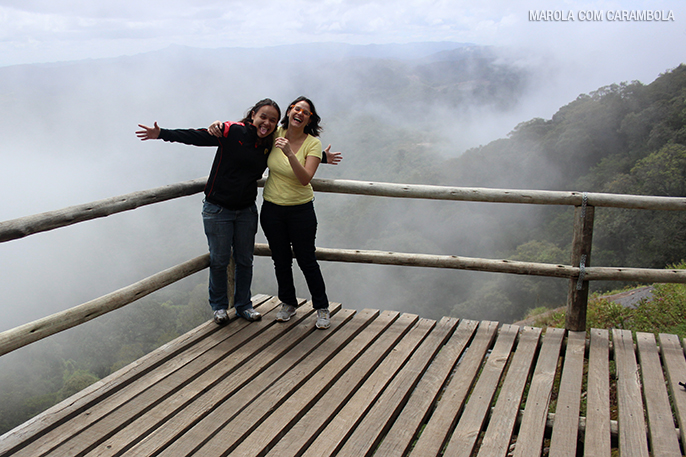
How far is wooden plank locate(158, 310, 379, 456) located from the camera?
2.08 m

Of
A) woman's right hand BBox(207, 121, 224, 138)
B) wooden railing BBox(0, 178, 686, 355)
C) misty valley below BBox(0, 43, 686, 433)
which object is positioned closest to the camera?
wooden railing BBox(0, 178, 686, 355)

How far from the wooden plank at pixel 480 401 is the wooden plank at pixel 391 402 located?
0.28 metres

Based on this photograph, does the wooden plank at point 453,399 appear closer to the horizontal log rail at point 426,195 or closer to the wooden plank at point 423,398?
the wooden plank at point 423,398

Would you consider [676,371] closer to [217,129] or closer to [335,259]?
[335,259]

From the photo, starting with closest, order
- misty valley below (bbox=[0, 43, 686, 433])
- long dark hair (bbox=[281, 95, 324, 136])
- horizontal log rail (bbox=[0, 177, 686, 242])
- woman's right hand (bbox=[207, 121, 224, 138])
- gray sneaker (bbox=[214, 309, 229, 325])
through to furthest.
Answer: horizontal log rail (bbox=[0, 177, 686, 242]) < woman's right hand (bbox=[207, 121, 224, 138]) < long dark hair (bbox=[281, 95, 324, 136]) < gray sneaker (bbox=[214, 309, 229, 325]) < misty valley below (bbox=[0, 43, 686, 433])

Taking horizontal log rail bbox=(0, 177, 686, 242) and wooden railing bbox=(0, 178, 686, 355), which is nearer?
horizontal log rail bbox=(0, 177, 686, 242)

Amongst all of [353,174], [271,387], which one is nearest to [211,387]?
[271,387]

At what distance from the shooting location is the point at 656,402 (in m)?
2.38

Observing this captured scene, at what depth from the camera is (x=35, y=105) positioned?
120375 mm

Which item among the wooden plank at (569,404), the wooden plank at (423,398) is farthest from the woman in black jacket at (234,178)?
the wooden plank at (569,404)

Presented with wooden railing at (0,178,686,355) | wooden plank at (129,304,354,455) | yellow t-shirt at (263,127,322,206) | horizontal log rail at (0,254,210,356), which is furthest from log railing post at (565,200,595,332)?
horizontal log rail at (0,254,210,356)

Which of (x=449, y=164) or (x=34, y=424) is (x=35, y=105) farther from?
(x=34, y=424)

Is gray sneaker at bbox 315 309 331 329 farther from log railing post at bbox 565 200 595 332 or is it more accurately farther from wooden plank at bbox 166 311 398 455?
log railing post at bbox 565 200 595 332

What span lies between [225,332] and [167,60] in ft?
557
